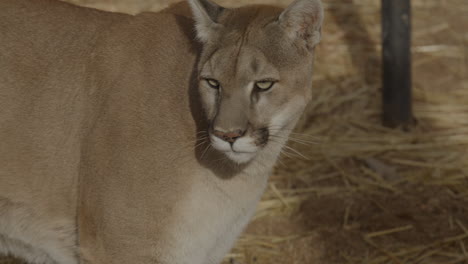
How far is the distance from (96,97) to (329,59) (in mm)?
3178

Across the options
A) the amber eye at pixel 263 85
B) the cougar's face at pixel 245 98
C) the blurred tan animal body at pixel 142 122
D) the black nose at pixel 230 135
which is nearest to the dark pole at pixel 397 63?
the blurred tan animal body at pixel 142 122

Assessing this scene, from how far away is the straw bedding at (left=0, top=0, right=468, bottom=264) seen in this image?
3.94m

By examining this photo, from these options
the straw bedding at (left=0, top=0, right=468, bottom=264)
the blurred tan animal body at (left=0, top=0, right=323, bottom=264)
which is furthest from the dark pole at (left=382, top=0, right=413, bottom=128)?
the blurred tan animal body at (left=0, top=0, right=323, bottom=264)

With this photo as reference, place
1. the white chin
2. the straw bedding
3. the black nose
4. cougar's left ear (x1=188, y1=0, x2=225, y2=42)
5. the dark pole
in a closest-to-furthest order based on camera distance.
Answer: the black nose → the white chin → cougar's left ear (x1=188, y1=0, x2=225, y2=42) → the straw bedding → the dark pole

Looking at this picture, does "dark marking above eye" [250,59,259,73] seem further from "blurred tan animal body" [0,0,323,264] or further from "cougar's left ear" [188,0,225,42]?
"cougar's left ear" [188,0,225,42]

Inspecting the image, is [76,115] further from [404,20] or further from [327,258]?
[404,20]

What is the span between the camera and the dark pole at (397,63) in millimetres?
4855

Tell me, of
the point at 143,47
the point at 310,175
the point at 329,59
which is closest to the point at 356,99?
the point at 329,59

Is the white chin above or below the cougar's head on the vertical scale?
below

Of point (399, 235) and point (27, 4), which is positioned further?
point (399, 235)

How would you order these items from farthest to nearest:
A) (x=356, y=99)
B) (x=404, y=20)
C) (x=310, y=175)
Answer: (x=356, y=99) → (x=404, y=20) → (x=310, y=175)

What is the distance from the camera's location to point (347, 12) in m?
6.46

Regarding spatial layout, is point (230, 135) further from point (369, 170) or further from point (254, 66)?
point (369, 170)

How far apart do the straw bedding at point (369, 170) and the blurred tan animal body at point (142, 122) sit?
763 mm
